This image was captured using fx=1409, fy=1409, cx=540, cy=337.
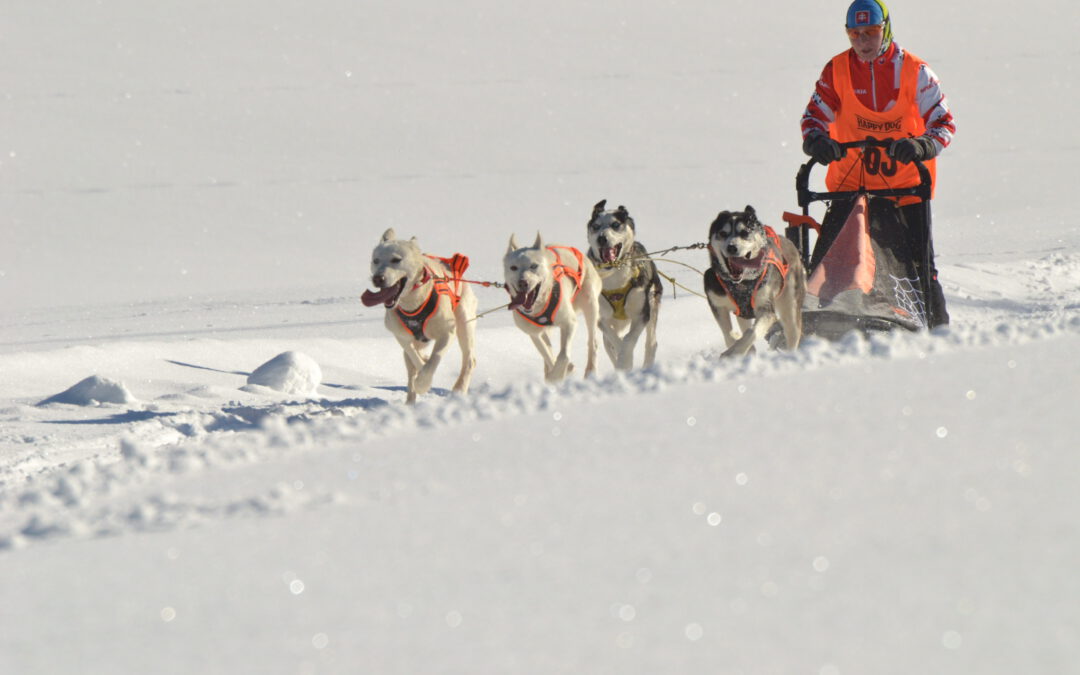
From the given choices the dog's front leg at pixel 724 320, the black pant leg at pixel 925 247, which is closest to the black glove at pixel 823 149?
the black pant leg at pixel 925 247

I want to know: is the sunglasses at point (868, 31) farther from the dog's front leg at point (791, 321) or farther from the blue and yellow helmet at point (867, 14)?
the dog's front leg at point (791, 321)

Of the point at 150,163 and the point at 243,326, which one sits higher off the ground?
the point at 150,163

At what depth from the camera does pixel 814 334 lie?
556 cm

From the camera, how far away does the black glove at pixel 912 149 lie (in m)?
5.40

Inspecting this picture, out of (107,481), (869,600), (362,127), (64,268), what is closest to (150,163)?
(362,127)

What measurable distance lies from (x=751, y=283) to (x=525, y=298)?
0.85 m

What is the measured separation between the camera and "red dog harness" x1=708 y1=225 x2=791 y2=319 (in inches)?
206

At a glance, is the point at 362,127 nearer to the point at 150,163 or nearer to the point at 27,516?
the point at 150,163

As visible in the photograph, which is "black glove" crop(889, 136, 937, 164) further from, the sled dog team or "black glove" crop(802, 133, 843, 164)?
the sled dog team

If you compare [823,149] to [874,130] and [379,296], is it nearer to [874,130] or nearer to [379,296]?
[874,130]

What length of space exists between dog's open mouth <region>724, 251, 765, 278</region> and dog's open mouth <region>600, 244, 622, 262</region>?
75 cm

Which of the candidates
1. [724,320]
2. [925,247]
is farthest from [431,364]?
[925,247]

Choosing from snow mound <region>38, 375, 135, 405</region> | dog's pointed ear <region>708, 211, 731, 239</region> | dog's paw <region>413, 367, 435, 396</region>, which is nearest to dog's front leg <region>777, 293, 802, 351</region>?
dog's pointed ear <region>708, 211, 731, 239</region>

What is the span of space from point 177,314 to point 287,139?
9.09 metres
